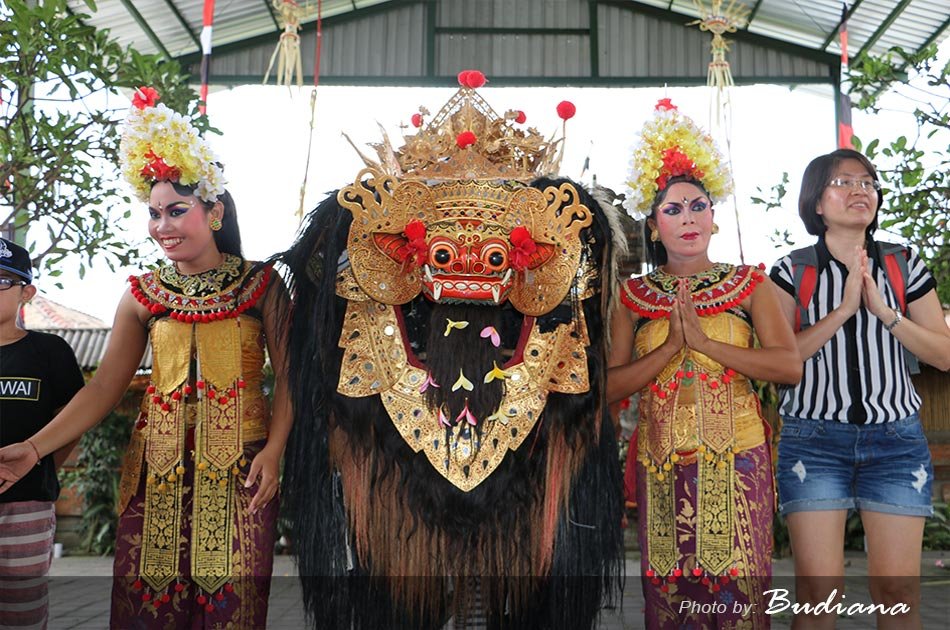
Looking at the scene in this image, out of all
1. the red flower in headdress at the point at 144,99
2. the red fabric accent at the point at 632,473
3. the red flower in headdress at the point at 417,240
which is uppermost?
the red flower in headdress at the point at 144,99

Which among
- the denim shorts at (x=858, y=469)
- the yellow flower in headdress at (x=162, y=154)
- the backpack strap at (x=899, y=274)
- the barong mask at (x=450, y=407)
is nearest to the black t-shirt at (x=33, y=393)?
the yellow flower in headdress at (x=162, y=154)

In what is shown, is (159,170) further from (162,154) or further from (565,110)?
(565,110)

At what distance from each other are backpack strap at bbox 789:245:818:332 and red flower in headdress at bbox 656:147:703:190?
446 millimetres

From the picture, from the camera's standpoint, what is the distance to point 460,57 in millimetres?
11727

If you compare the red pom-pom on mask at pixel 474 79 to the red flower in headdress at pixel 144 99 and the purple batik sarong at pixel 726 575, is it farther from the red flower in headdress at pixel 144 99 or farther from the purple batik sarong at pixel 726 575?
the purple batik sarong at pixel 726 575

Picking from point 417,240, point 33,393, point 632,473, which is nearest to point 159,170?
point 33,393

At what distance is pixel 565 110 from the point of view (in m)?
2.52

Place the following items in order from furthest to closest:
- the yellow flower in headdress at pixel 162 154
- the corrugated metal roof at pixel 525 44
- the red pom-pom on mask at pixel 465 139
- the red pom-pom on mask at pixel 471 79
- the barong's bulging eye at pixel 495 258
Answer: the corrugated metal roof at pixel 525 44 → the yellow flower in headdress at pixel 162 154 → the red pom-pom on mask at pixel 471 79 → the red pom-pom on mask at pixel 465 139 → the barong's bulging eye at pixel 495 258

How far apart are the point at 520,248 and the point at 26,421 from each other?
4.96 feet

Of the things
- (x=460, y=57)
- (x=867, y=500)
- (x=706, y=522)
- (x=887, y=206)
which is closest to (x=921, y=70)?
(x=887, y=206)

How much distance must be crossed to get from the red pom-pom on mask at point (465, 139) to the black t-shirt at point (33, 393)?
1.34 metres

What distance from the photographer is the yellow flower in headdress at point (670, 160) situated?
2658 mm

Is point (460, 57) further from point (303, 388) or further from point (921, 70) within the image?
point (303, 388)

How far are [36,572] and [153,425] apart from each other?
20.6 inches
